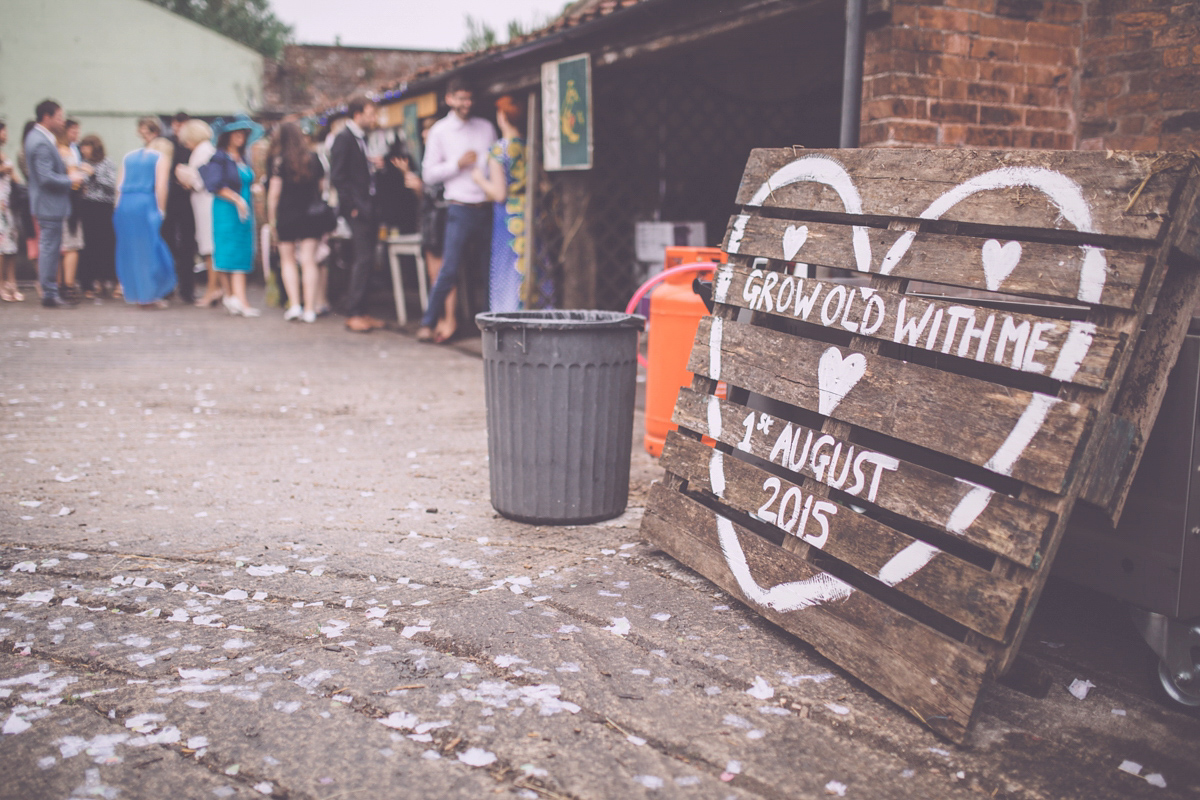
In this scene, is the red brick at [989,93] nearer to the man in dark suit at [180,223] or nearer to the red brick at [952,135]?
the red brick at [952,135]

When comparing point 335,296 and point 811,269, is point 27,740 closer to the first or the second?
point 811,269

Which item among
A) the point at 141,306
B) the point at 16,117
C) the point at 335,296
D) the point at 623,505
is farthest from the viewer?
the point at 16,117

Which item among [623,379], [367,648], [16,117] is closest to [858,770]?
[367,648]

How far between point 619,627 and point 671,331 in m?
1.87

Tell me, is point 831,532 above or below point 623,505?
above

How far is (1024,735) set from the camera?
2160 mm

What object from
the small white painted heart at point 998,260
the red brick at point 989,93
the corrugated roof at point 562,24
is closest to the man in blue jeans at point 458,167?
the corrugated roof at point 562,24

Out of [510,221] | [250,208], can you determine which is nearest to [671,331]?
[510,221]

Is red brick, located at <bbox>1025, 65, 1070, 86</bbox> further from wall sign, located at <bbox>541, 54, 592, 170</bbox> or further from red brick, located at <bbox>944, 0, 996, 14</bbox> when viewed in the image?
wall sign, located at <bbox>541, 54, 592, 170</bbox>

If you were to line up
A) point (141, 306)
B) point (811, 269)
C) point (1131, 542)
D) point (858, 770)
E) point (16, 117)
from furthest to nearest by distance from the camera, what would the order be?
point (16, 117) → point (141, 306) → point (811, 269) → point (1131, 542) → point (858, 770)

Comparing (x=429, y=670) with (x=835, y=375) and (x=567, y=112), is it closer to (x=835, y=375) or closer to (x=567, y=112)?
(x=835, y=375)

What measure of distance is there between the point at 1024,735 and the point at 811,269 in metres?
1.90

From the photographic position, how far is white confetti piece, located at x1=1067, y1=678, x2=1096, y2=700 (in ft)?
7.73

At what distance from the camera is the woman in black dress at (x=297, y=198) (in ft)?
28.5
